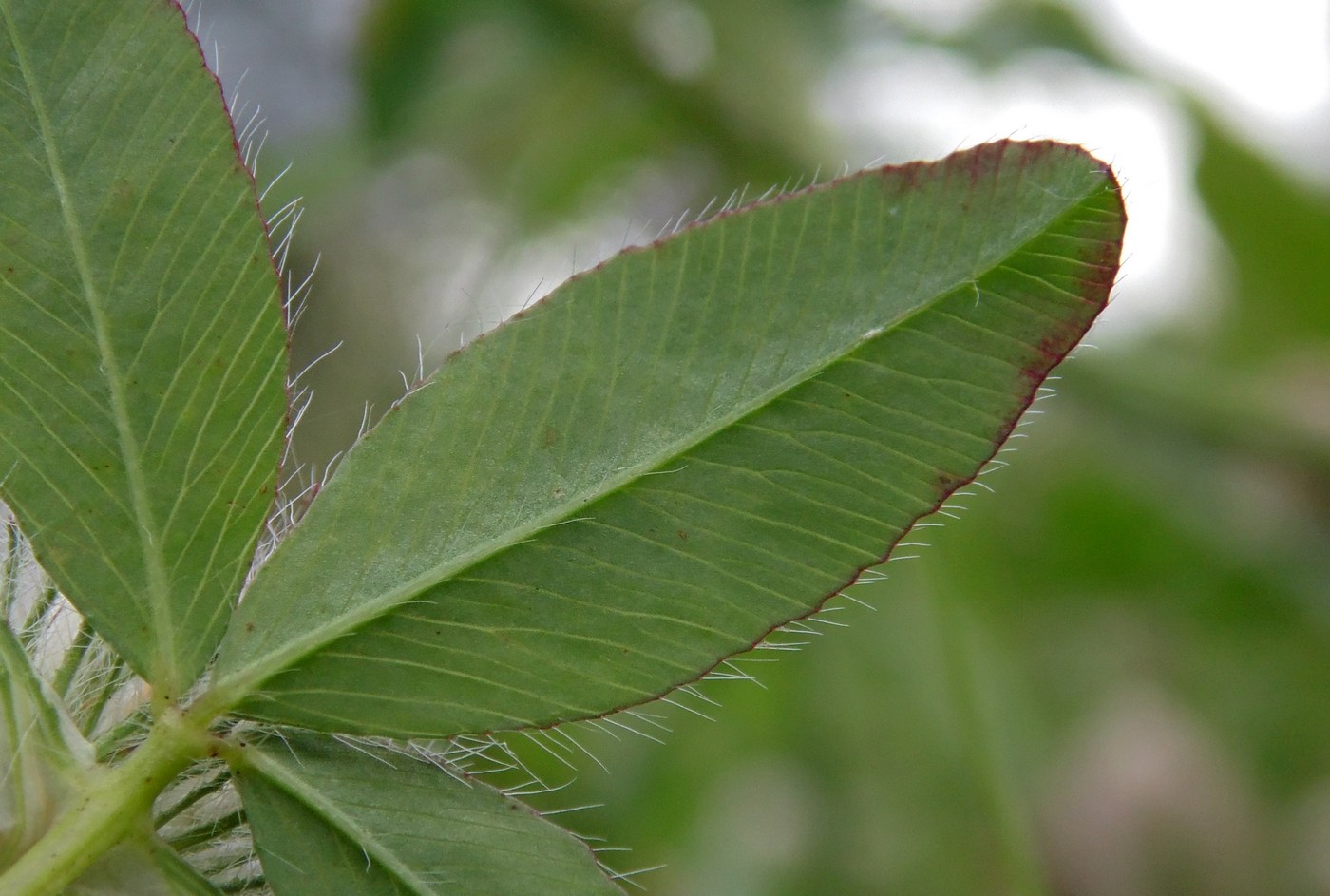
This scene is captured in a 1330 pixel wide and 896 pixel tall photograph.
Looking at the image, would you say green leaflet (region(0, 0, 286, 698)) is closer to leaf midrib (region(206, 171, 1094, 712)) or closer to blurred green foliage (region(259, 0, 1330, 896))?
leaf midrib (region(206, 171, 1094, 712))

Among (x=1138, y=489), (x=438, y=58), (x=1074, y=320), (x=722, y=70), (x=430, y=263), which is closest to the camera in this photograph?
(x=1074, y=320)

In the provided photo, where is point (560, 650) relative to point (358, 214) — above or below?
below

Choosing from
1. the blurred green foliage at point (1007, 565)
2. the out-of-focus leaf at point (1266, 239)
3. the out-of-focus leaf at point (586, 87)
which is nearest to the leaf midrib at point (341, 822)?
the blurred green foliage at point (1007, 565)

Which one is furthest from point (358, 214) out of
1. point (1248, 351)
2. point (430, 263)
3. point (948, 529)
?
point (1248, 351)

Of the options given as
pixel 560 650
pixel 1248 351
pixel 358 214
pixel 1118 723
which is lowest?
pixel 1118 723

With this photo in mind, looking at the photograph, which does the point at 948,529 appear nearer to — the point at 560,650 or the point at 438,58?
the point at 438,58

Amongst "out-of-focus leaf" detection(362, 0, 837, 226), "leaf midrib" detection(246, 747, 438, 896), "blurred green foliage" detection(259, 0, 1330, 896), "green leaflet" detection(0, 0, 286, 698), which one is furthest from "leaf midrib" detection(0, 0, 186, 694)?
"out-of-focus leaf" detection(362, 0, 837, 226)
